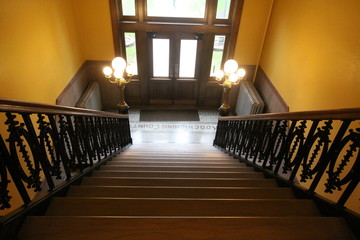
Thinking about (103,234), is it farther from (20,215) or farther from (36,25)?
(36,25)

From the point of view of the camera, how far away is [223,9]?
588 centimetres

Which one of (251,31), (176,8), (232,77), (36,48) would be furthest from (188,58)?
(36,48)

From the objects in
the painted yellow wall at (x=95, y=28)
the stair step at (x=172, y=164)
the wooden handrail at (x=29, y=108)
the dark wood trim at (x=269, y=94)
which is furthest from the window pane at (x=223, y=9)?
the wooden handrail at (x=29, y=108)

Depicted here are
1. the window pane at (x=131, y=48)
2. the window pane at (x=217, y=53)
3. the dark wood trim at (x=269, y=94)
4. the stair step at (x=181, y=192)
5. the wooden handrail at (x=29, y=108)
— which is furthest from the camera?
the window pane at (x=217, y=53)

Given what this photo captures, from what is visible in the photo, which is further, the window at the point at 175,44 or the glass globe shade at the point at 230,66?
the window at the point at 175,44

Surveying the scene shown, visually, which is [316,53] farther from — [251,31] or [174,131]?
[174,131]

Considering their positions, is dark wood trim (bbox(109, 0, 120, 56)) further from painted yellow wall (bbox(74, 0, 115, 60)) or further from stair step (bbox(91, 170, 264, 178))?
stair step (bbox(91, 170, 264, 178))

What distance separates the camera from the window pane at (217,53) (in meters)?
6.29

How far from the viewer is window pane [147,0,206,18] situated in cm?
577

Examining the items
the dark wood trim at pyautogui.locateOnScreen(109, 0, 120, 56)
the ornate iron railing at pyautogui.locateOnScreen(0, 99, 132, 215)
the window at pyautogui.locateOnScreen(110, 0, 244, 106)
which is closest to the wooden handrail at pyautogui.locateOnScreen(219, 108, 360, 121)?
the ornate iron railing at pyautogui.locateOnScreen(0, 99, 132, 215)

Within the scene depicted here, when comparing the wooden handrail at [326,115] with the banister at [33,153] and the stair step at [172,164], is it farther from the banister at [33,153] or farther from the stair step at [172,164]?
the banister at [33,153]

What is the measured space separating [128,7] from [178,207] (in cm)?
550

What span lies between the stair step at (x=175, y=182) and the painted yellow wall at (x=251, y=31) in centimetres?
478

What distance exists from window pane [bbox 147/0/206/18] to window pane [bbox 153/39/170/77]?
673 millimetres
